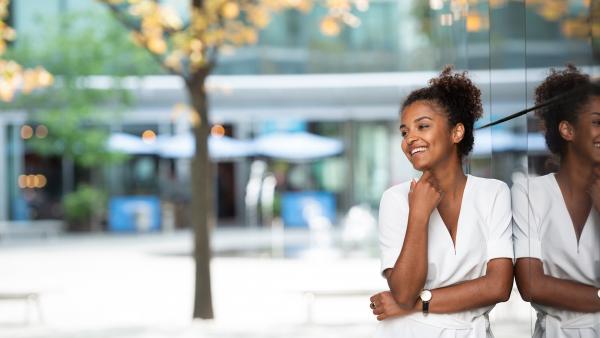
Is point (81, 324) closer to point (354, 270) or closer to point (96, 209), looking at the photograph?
point (354, 270)

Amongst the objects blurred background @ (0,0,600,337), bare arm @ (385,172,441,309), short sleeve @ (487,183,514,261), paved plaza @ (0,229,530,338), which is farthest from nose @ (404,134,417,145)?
blurred background @ (0,0,600,337)

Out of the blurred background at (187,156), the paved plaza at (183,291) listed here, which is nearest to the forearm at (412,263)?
the paved plaza at (183,291)

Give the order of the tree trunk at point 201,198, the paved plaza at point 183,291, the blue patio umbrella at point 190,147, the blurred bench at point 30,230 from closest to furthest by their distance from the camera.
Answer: the paved plaza at point 183,291, the tree trunk at point 201,198, the blurred bench at point 30,230, the blue patio umbrella at point 190,147

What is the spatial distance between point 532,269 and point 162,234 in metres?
27.9

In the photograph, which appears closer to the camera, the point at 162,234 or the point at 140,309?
the point at 140,309

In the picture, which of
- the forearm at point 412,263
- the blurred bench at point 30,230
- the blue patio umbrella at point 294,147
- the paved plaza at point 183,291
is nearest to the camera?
the forearm at point 412,263

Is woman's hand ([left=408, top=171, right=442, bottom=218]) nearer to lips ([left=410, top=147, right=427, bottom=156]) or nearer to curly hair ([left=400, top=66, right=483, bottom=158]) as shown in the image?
lips ([left=410, top=147, right=427, bottom=156])

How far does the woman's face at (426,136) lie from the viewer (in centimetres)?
280

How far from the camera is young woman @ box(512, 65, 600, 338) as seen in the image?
242cm

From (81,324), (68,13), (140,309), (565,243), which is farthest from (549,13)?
(68,13)

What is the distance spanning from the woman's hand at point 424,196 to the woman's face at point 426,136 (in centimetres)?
4

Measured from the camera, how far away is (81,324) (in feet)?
38.9

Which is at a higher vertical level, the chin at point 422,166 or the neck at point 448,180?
the chin at point 422,166

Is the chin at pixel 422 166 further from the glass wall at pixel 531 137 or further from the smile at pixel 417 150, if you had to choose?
the glass wall at pixel 531 137
